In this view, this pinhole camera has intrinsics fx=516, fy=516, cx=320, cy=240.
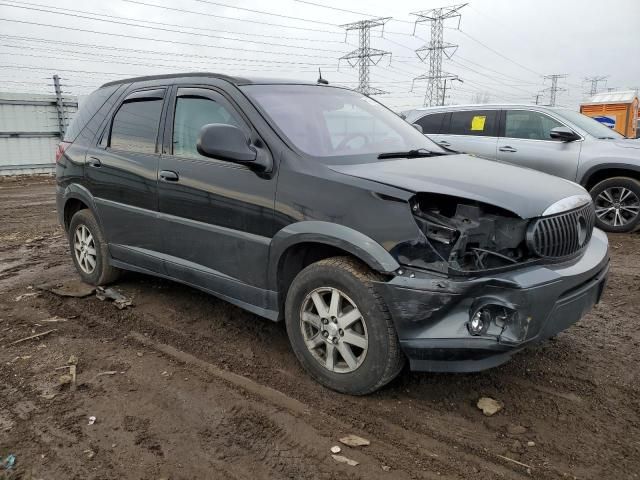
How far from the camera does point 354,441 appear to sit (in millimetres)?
2602

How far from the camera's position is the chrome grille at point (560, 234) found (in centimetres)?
267

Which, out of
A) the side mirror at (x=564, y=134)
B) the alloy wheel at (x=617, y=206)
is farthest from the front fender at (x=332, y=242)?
the alloy wheel at (x=617, y=206)

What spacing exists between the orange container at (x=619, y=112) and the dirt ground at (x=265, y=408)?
16.4 m

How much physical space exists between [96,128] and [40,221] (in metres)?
5.09

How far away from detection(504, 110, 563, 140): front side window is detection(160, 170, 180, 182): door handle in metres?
5.94

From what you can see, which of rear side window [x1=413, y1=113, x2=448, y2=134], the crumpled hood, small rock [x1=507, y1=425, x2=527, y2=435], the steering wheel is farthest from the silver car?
small rock [x1=507, y1=425, x2=527, y2=435]

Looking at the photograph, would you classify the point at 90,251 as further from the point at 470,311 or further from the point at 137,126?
the point at 470,311

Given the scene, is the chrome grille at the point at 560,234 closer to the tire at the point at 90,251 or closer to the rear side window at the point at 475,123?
the tire at the point at 90,251

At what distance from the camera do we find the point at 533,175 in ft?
10.8

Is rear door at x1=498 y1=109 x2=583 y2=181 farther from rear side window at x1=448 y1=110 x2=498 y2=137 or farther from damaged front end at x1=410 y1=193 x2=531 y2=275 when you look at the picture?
damaged front end at x1=410 y1=193 x2=531 y2=275

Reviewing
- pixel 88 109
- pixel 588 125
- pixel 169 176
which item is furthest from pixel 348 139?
pixel 588 125

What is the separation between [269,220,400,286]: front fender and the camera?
2670 mm

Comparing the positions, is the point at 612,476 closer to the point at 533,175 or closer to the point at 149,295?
the point at 533,175

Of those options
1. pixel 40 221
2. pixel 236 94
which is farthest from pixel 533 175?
pixel 40 221
